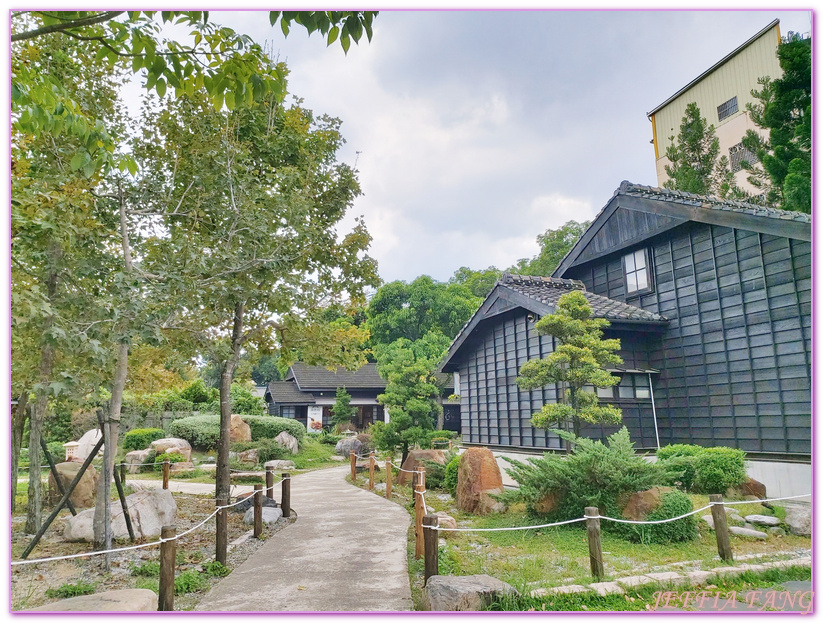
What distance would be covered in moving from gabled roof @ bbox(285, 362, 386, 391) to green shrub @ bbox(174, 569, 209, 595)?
83.6 ft

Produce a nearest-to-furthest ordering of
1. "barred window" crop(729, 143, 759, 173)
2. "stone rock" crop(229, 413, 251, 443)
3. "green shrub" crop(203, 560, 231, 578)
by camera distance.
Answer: "green shrub" crop(203, 560, 231, 578), "barred window" crop(729, 143, 759, 173), "stone rock" crop(229, 413, 251, 443)

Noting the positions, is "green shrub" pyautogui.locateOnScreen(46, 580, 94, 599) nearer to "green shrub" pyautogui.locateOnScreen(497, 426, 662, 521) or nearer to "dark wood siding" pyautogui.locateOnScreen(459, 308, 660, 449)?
"green shrub" pyautogui.locateOnScreen(497, 426, 662, 521)

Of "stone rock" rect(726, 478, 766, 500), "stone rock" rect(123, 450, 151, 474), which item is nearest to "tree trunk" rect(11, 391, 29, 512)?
"stone rock" rect(123, 450, 151, 474)

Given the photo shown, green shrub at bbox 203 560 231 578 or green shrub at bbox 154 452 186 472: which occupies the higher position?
green shrub at bbox 203 560 231 578

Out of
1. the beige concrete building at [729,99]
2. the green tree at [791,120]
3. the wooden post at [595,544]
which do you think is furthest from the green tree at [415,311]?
the wooden post at [595,544]

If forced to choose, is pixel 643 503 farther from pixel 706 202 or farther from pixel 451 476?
pixel 706 202

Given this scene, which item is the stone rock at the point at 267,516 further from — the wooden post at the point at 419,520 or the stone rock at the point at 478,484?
the stone rock at the point at 478,484

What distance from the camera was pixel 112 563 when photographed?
21.7 ft

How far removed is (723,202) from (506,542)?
7.82 m

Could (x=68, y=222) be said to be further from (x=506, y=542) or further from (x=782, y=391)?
(x=782, y=391)

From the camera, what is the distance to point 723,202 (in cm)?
1075

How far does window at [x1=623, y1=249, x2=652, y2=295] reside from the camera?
12266mm

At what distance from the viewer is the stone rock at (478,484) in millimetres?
9430

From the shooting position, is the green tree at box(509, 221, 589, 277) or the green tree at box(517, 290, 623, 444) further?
the green tree at box(509, 221, 589, 277)
